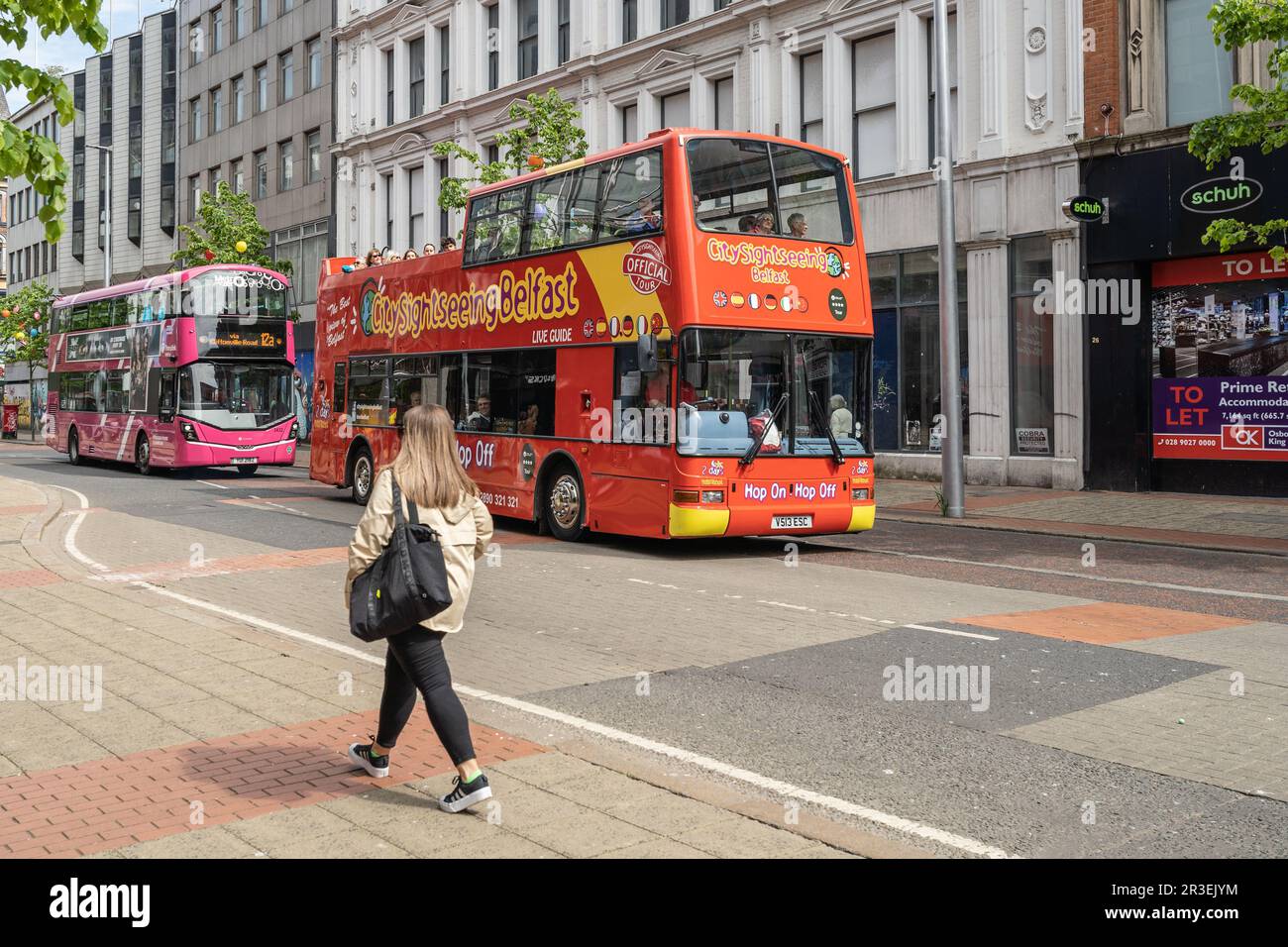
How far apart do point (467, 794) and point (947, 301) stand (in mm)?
15321

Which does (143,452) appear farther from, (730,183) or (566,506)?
(730,183)

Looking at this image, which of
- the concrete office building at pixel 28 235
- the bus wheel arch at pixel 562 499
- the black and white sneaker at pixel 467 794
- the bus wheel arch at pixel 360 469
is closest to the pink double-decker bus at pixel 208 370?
the bus wheel arch at pixel 360 469

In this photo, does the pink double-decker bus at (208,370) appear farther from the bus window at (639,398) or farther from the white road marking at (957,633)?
the white road marking at (957,633)

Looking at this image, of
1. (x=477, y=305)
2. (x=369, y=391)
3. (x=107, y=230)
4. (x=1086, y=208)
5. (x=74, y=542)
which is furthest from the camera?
(x=107, y=230)

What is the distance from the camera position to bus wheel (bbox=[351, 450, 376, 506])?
20531 mm

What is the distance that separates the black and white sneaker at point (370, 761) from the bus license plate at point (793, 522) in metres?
8.89

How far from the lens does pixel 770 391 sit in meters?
14.0

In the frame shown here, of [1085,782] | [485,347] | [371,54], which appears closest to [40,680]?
[1085,782]

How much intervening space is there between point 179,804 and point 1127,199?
19.7m

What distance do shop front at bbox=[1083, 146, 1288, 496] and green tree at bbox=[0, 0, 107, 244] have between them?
682 inches

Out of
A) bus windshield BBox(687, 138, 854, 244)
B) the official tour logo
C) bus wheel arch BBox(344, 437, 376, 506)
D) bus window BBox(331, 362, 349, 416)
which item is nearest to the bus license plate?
the official tour logo

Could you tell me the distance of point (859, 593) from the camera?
11.3 metres

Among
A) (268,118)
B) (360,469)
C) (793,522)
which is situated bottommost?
(793,522)

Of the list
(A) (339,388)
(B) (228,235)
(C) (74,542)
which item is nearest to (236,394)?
(A) (339,388)
